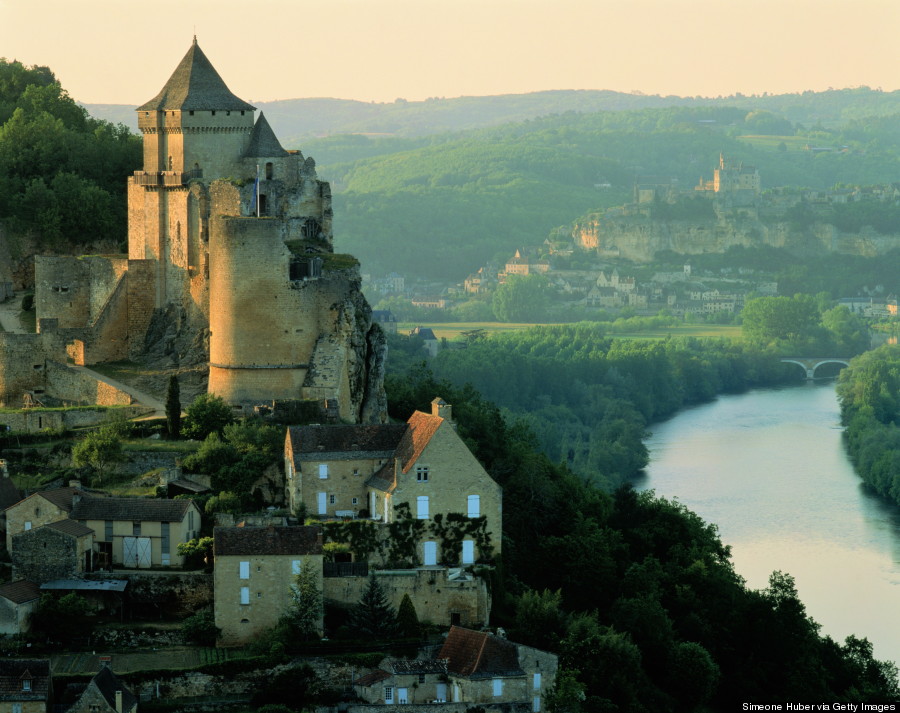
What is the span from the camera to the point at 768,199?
6344 inches

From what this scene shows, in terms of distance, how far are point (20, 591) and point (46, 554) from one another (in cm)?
79

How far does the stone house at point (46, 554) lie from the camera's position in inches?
1086

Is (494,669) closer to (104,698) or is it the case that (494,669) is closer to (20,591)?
(104,698)

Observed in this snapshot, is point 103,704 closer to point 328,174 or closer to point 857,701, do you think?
point 857,701

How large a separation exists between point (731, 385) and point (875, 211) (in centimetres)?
7136

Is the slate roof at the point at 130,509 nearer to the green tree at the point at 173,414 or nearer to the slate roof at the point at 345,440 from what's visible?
the slate roof at the point at 345,440

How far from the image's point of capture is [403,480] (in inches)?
1128

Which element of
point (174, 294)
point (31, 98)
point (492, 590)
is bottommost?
point (492, 590)

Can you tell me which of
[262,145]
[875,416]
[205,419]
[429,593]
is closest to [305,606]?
[429,593]

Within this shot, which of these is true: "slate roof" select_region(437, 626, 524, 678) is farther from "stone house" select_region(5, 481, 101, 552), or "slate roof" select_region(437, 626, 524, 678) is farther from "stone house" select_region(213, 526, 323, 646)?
"stone house" select_region(5, 481, 101, 552)

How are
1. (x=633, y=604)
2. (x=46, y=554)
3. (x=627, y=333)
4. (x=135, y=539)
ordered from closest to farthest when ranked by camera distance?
1. (x=46, y=554)
2. (x=135, y=539)
3. (x=633, y=604)
4. (x=627, y=333)

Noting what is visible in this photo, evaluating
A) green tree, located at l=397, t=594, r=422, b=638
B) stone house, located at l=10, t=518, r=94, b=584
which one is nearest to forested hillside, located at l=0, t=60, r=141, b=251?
stone house, located at l=10, t=518, r=94, b=584

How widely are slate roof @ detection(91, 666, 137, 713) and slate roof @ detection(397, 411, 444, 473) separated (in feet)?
19.3

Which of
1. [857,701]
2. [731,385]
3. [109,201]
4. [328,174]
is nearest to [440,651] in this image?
[857,701]
